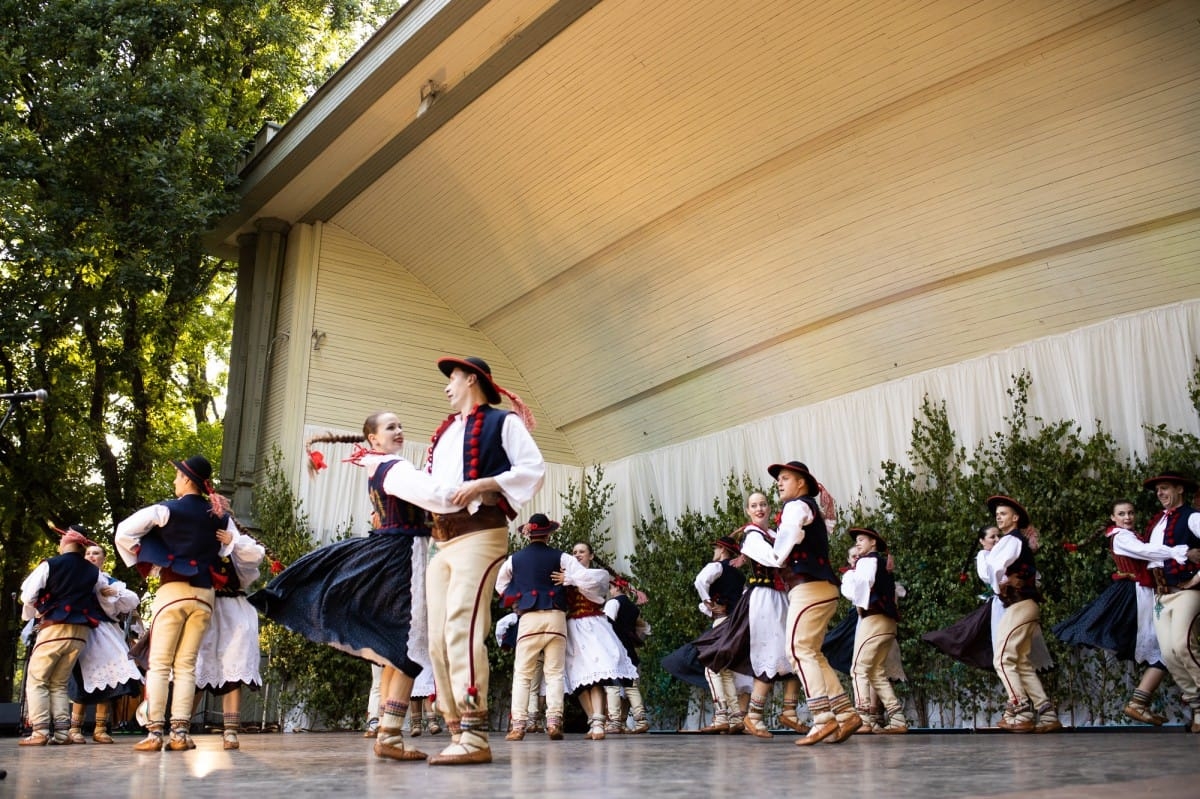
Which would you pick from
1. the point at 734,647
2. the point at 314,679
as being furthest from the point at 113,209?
the point at 734,647

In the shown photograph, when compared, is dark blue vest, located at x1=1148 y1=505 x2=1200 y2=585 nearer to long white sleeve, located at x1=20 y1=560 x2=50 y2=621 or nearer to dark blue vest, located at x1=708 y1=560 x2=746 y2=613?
dark blue vest, located at x1=708 y1=560 x2=746 y2=613

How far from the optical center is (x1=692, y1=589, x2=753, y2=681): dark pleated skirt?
8688mm

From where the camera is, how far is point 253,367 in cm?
1521

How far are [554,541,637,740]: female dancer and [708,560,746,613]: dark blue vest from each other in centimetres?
104

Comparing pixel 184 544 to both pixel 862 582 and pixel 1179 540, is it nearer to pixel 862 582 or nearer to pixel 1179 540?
→ pixel 862 582

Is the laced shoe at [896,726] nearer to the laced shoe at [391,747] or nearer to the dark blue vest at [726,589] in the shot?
the dark blue vest at [726,589]

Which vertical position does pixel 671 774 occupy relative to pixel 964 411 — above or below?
below

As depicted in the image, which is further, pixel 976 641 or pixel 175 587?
pixel 976 641

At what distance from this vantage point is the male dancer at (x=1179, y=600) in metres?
7.25

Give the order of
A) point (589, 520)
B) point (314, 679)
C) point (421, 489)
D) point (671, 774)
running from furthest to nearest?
point (589, 520), point (314, 679), point (421, 489), point (671, 774)

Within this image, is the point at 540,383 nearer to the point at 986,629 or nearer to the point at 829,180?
Result: the point at 829,180

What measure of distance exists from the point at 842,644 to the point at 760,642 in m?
1.27

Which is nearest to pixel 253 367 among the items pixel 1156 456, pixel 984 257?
pixel 984 257

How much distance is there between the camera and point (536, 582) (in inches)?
343
